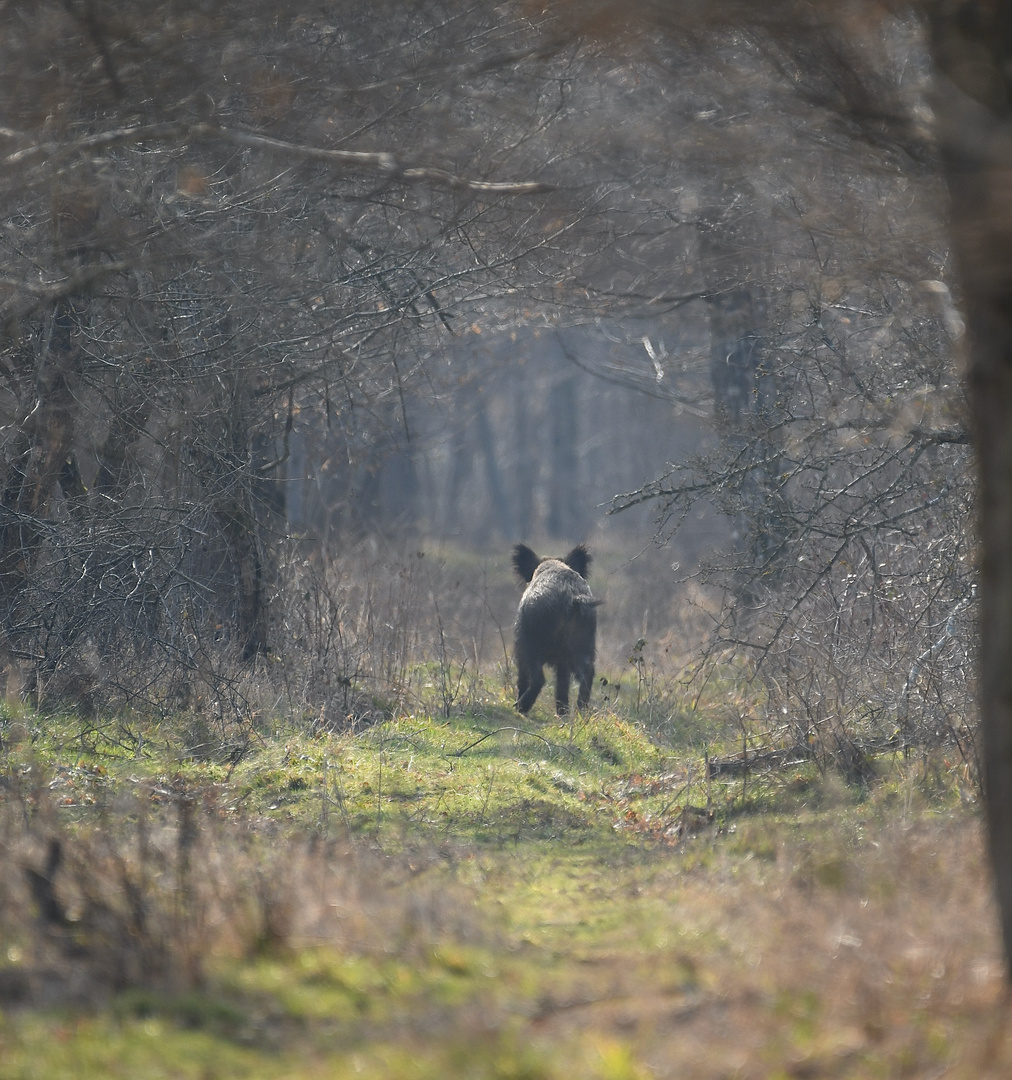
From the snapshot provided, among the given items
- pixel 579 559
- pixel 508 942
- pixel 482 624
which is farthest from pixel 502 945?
pixel 482 624

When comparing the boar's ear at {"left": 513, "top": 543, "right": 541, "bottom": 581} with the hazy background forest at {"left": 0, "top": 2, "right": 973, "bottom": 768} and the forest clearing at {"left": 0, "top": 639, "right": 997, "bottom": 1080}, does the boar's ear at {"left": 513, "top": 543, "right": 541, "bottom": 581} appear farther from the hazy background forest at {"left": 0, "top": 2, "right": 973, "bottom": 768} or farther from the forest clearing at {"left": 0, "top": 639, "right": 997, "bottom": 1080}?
the forest clearing at {"left": 0, "top": 639, "right": 997, "bottom": 1080}

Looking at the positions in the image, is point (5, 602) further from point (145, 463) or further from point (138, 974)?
point (138, 974)

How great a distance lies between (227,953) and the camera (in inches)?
190

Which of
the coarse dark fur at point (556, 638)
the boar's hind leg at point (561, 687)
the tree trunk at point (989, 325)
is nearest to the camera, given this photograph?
the tree trunk at point (989, 325)

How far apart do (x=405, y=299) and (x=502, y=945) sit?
270 inches

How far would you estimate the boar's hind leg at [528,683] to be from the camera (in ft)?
42.6

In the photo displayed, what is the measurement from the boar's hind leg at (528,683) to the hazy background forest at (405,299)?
1.26 metres

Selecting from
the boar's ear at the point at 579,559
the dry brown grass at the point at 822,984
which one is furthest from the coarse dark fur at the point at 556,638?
the dry brown grass at the point at 822,984

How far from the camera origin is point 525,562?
14484 millimetres

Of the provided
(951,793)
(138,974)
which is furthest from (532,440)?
(138,974)

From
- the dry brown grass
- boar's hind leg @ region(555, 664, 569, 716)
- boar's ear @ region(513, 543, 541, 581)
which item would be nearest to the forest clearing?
the dry brown grass

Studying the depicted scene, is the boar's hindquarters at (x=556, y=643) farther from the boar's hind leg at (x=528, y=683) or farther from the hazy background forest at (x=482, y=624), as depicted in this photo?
the hazy background forest at (x=482, y=624)

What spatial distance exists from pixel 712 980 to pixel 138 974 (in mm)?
2115

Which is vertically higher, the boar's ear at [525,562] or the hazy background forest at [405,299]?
the hazy background forest at [405,299]
